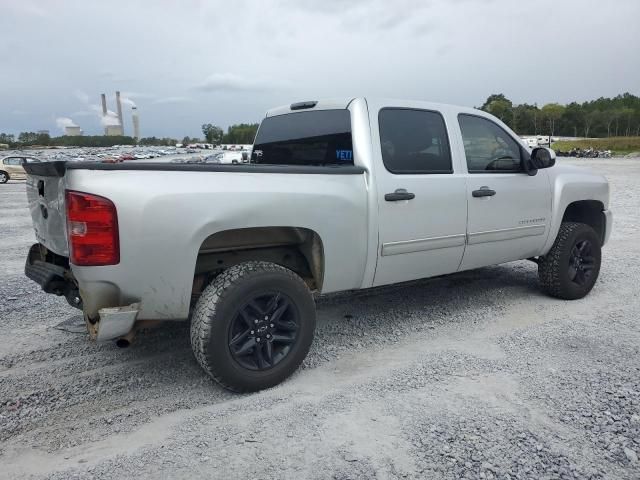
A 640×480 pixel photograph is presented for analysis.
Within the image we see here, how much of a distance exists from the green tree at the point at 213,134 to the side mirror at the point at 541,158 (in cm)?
14597

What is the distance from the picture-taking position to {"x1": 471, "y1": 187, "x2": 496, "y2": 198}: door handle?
14.0 feet

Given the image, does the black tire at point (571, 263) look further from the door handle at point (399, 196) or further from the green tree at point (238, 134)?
the green tree at point (238, 134)

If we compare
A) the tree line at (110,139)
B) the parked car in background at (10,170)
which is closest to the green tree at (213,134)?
the tree line at (110,139)

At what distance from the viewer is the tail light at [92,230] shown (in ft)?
8.86

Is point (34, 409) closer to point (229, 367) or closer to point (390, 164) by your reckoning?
point (229, 367)

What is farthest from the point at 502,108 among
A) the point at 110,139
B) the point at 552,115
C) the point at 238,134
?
the point at 110,139

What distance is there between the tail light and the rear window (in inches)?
71.6

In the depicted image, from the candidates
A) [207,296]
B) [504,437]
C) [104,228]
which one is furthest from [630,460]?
[104,228]

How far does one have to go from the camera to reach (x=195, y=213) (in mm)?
2920

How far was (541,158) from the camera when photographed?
4.69 metres

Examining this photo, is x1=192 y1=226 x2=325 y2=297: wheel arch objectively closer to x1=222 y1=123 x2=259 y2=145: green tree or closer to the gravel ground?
the gravel ground

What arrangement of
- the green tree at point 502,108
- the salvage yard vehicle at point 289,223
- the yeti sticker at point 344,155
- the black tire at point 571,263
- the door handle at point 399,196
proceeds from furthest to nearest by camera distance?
the green tree at point 502,108 < the black tire at point 571,263 < the yeti sticker at point 344,155 < the door handle at point 399,196 < the salvage yard vehicle at point 289,223

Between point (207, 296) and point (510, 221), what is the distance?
289 cm

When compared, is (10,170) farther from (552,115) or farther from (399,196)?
(552,115)
